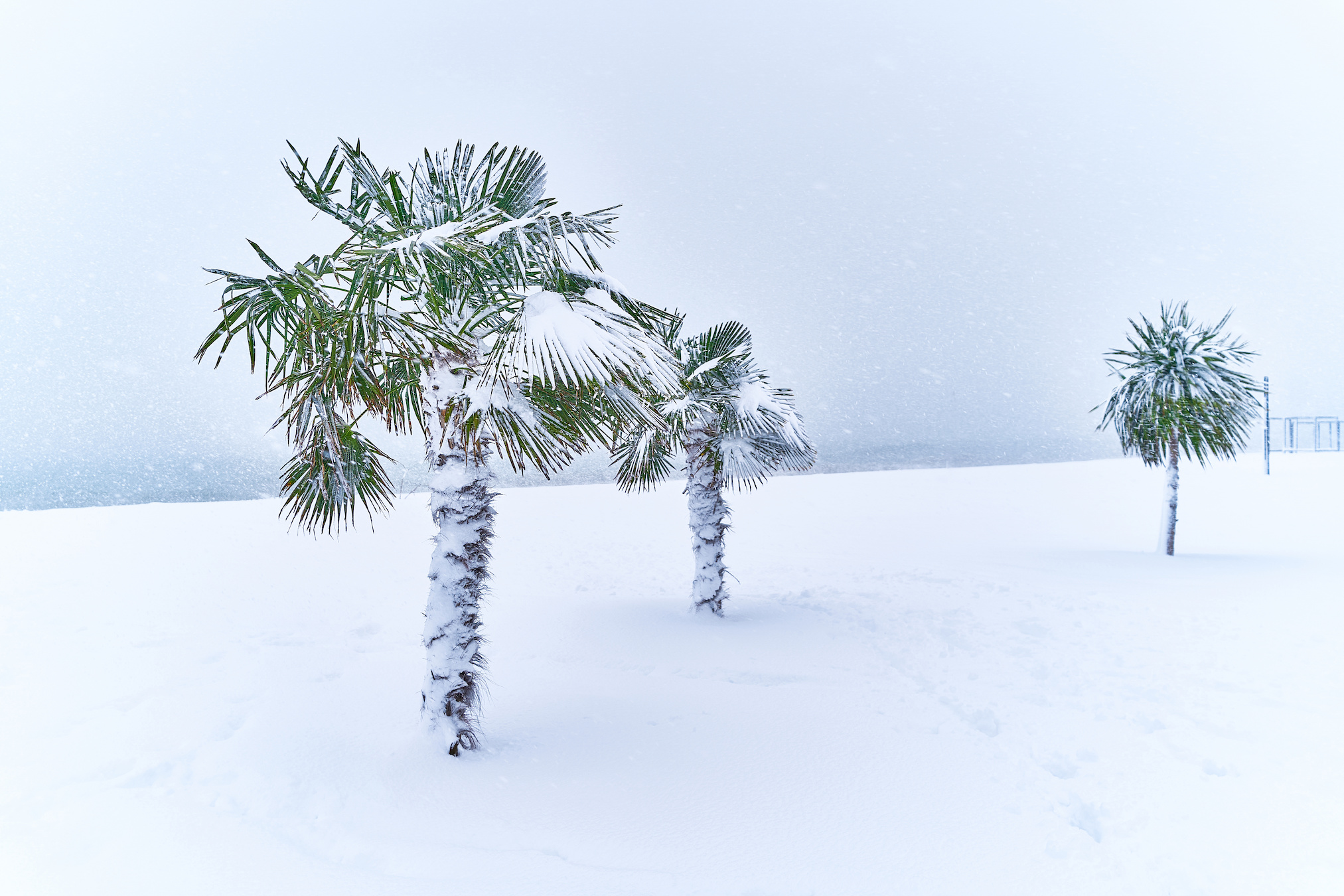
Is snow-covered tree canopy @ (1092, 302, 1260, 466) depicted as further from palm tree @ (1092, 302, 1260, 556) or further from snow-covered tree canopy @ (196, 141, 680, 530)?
snow-covered tree canopy @ (196, 141, 680, 530)

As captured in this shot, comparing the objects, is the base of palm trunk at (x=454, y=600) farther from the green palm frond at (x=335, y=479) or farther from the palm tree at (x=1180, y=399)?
the palm tree at (x=1180, y=399)

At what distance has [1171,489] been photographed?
14812 mm

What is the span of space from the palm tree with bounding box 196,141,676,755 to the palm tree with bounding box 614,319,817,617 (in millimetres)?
4232

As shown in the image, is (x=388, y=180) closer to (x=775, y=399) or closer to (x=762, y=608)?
(x=775, y=399)

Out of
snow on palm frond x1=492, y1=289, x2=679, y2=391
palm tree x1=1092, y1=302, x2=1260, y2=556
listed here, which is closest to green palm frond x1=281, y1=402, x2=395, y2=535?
snow on palm frond x1=492, y1=289, x2=679, y2=391

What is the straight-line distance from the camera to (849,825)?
4.63 m

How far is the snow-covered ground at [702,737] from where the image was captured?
423 cm

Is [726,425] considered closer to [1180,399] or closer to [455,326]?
[455,326]

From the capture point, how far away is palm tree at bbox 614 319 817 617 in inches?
406

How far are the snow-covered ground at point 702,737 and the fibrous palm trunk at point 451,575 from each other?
352mm

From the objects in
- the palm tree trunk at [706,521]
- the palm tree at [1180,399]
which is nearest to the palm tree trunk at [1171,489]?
the palm tree at [1180,399]

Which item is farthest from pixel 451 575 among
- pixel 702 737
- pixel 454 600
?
pixel 702 737

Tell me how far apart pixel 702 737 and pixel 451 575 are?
2.69m

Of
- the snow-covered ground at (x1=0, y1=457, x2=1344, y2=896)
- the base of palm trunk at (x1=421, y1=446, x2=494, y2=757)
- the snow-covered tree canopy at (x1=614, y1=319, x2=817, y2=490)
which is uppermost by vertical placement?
the snow-covered tree canopy at (x1=614, y1=319, x2=817, y2=490)
